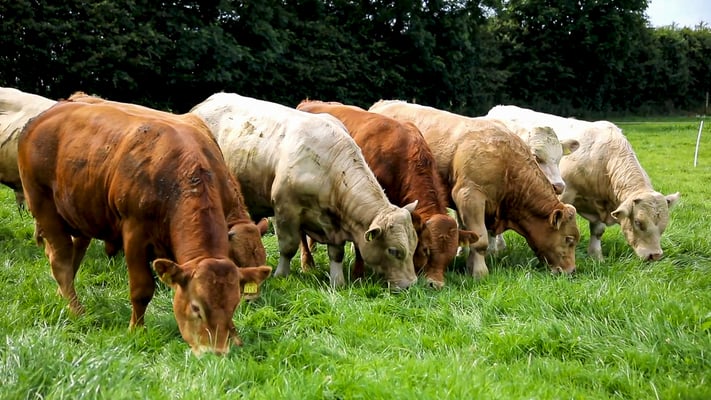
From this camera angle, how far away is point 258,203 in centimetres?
820

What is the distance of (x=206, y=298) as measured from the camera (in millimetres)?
4641

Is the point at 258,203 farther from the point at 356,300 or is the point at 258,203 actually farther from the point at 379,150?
the point at 356,300

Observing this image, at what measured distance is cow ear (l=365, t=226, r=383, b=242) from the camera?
22.4ft

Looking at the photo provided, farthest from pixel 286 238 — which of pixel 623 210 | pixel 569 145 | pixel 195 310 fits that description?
pixel 569 145

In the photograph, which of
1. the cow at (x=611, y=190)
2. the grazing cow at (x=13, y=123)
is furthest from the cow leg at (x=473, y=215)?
the grazing cow at (x=13, y=123)

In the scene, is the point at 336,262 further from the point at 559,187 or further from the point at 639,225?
the point at 639,225

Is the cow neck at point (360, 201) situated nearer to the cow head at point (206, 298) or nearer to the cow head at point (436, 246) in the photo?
the cow head at point (436, 246)

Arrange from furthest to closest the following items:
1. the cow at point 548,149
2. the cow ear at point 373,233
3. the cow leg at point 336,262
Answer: the cow at point 548,149 → the cow leg at point 336,262 → the cow ear at point 373,233

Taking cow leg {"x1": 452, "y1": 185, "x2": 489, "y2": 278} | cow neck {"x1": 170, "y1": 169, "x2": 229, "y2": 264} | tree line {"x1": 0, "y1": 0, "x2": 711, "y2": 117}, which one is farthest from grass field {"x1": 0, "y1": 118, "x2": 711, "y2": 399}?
tree line {"x1": 0, "y1": 0, "x2": 711, "y2": 117}

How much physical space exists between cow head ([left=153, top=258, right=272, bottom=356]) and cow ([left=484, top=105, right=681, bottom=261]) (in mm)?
5743

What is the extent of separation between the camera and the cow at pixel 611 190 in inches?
337

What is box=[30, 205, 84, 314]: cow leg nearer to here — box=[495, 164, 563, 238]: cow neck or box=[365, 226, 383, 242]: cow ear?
box=[365, 226, 383, 242]: cow ear

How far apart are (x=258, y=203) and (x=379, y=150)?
1.60m

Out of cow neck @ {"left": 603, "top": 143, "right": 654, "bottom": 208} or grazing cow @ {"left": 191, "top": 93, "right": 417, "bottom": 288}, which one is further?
cow neck @ {"left": 603, "top": 143, "right": 654, "bottom": 208}
